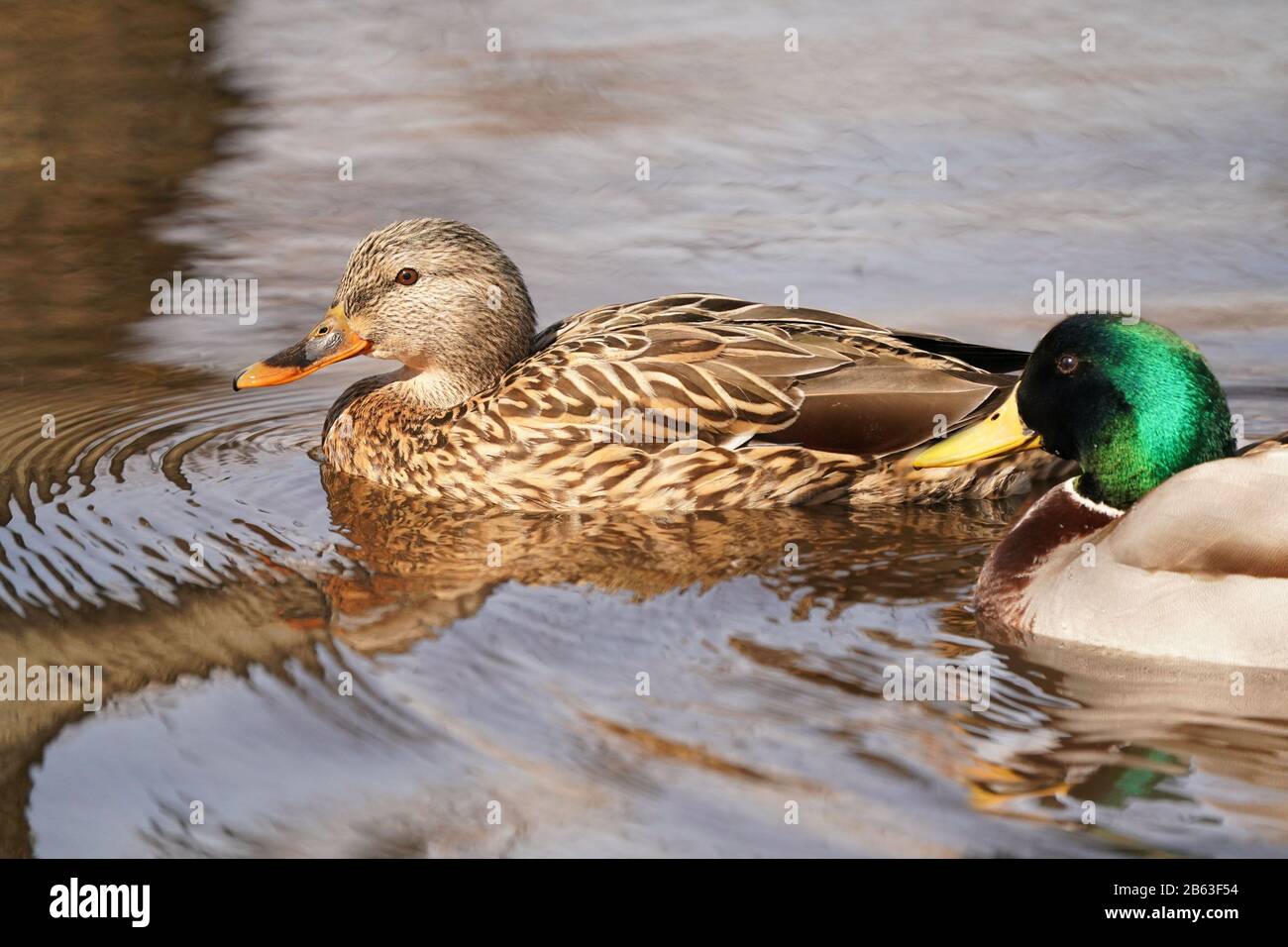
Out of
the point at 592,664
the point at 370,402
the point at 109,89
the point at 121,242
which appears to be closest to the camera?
the point at 592,664

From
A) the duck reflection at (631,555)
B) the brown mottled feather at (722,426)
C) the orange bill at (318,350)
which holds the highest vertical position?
the orange bill at (318,350)

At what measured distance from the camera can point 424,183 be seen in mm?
12820

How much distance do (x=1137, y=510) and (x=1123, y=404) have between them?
507mm

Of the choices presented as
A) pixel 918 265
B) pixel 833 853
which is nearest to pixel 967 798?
pixel 833 853

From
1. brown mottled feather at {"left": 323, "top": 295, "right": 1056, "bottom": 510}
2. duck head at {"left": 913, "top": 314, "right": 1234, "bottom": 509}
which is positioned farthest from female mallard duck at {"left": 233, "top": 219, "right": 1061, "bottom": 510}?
duck head at {"left": 913, "top": 314, "right": 1234, "bottom": 509}

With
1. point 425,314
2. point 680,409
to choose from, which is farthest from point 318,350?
point 680,409

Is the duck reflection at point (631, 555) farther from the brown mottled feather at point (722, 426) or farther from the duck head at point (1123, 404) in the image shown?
the duck head at point (1123, 404)

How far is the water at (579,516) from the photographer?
5320 mm

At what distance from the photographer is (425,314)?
8.48 m

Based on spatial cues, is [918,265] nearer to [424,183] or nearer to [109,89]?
[424,183]

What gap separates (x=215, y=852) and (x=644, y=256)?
6.78 m

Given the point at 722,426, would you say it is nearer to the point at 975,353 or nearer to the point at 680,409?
the point at 680,409

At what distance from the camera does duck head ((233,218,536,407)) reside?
8.46 meters

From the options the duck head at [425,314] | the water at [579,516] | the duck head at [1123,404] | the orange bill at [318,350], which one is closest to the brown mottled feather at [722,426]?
the water at [579,516]
